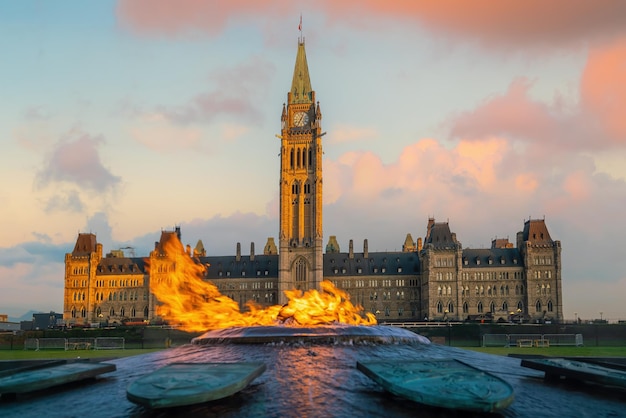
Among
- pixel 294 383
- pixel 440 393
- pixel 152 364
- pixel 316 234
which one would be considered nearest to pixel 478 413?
pixel 440 393

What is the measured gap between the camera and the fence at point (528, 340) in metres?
41.5

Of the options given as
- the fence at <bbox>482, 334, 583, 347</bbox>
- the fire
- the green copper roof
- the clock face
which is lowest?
the fence at <bbox>482, 334, 583, 347</bbox>

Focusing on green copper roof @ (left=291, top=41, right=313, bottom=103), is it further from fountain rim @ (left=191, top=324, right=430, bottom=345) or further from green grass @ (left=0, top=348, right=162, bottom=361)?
fountain rim @ (left=191, top=324, right=430, bottom=345)

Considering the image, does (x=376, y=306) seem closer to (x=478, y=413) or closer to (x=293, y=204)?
(x=293, y=204)

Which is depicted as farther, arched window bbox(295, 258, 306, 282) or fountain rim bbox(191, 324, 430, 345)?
arched window bbox(295, 258, 306, 282)

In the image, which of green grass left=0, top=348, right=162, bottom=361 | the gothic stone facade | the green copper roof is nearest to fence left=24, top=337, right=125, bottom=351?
green grass left=0, top=348, right=162, bottom=361

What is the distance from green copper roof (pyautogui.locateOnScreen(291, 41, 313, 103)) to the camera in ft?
454

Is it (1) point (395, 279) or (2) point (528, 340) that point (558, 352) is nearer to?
(2) point (528, 340)

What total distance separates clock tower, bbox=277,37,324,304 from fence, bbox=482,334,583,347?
81626 millimetres

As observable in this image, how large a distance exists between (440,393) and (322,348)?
5413mm

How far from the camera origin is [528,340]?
42.1 m

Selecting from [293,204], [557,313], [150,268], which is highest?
[293,204]

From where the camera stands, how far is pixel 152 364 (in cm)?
1208

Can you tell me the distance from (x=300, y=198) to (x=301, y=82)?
92.2 feet
